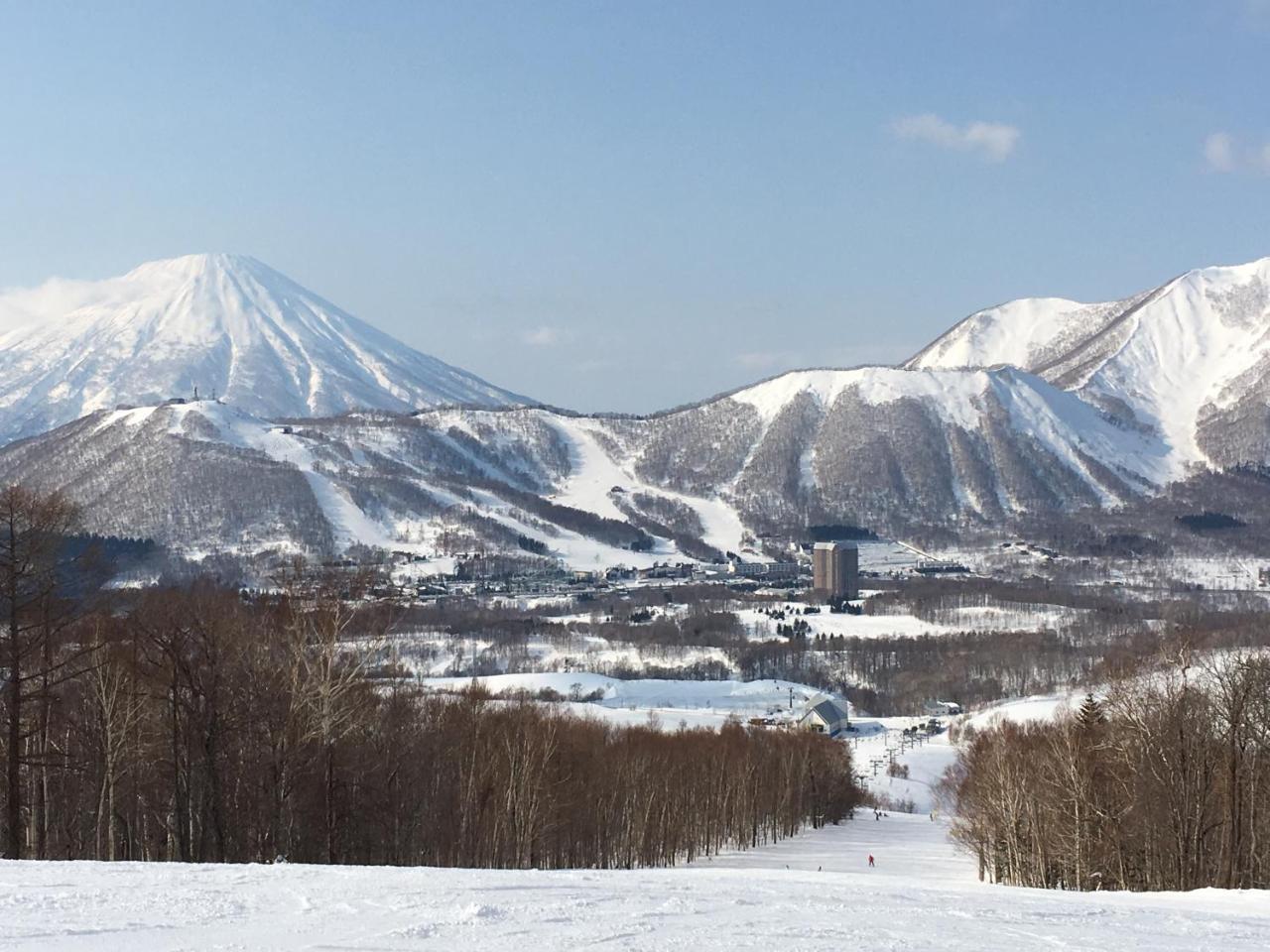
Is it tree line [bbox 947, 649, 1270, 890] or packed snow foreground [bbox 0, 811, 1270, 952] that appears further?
tree line [bbox 947, 649, 1270, 890]

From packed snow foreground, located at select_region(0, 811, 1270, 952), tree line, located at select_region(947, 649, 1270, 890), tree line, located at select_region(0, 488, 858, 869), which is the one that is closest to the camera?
packed snow foreground, located at select_region(0, 811, 1270, 952)

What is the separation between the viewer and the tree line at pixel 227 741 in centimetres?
2631

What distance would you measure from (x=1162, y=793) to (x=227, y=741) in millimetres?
24550

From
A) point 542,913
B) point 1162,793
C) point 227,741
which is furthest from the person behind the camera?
point 1162,793

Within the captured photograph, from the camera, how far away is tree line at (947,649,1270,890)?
109 feet

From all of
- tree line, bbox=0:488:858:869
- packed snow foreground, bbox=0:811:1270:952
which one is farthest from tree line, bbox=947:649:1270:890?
tree line, bbox=0:488:858:869

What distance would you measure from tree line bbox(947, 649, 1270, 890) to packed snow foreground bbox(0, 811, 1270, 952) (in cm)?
1369

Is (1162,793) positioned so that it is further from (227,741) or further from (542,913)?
(542,913)

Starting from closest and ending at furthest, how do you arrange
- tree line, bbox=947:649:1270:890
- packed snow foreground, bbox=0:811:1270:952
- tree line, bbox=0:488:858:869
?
1. packed snow foreground, bbox=0:811:1270:952
2. tree line, bbox=0:488:858:869
3. tree line, bbox=947:649:1270:890

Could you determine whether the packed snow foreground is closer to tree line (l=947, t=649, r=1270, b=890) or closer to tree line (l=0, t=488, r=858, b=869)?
tree line (l=0, t=488, r=858, b=869)

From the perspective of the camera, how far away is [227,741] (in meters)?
30.1

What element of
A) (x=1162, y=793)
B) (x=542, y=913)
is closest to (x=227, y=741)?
(x=542, y=913)

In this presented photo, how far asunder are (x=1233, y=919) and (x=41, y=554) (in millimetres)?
20984

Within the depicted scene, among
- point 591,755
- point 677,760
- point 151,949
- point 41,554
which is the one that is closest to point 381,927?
point 151,949
